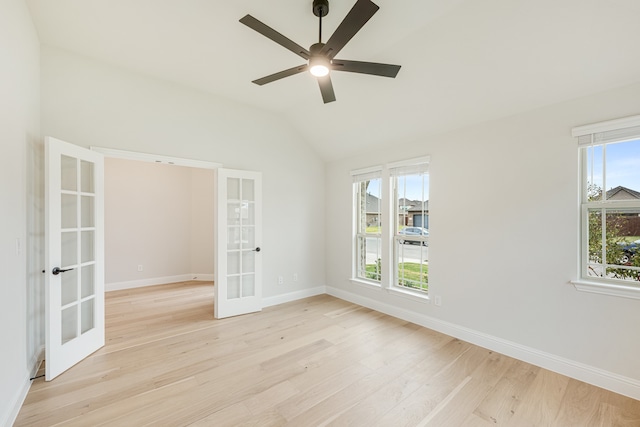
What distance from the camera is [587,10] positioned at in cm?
198

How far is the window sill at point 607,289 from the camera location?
2248 mm

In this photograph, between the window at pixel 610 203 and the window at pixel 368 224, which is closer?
the window at pixel 610 203

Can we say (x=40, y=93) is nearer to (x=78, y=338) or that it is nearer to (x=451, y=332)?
(x=78, y=338)

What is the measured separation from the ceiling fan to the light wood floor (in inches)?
105

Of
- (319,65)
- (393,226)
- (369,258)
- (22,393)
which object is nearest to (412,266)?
(393,226)

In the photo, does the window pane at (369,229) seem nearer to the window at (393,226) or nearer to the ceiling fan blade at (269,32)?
the window at (393,226)

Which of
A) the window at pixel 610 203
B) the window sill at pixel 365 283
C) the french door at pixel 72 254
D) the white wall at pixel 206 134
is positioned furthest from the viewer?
the window sill at pixel 365 283

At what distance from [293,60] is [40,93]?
2.66 meters

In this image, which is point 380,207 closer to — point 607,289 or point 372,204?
point 372,204

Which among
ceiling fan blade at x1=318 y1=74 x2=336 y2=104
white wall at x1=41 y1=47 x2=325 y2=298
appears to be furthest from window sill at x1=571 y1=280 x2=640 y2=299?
white wall at x1=41 y1=47 x2=325 y2=298

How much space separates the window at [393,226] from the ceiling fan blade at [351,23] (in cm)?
217

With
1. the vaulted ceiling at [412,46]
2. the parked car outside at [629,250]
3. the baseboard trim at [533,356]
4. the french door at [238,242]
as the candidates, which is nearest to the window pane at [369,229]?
the baseboard trim at [533,356]

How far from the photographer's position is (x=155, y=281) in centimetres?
586

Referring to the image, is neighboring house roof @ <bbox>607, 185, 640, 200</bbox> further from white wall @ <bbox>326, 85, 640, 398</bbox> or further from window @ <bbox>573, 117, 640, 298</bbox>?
white wall @ <bbox>326, 85, 640, 398</bbox>
